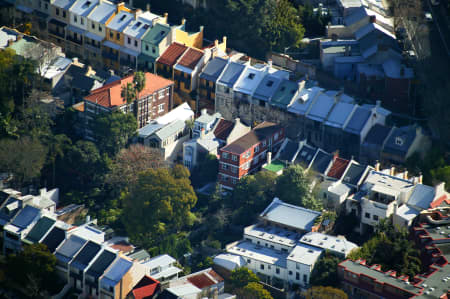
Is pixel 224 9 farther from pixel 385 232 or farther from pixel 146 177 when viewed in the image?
pixel 385 232

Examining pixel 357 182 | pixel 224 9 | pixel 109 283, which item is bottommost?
pixel 109 283

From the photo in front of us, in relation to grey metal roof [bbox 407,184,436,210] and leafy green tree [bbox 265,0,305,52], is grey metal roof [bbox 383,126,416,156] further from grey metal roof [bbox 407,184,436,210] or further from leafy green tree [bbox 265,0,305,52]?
leafy green tree [bbox 265,0,305,52]

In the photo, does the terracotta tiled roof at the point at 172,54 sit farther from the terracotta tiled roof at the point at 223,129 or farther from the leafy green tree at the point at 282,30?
the terracotta tiled roof at the point at 223,129

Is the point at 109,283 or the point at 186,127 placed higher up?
the point at 186,127

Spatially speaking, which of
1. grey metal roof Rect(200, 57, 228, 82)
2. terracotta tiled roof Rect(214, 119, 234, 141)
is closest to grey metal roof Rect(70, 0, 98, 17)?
grey metal roof Rect(200, 57, 228, 82)

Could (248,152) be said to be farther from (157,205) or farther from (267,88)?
(157,205)

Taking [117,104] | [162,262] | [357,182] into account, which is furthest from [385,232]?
[117,104]
